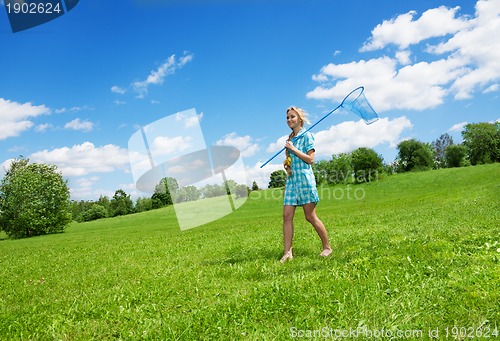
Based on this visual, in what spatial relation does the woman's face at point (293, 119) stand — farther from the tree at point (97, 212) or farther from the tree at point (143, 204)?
the tree at point (97, 212)

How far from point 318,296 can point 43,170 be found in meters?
78.0

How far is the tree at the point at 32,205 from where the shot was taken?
62.2 m

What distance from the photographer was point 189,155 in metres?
14.8

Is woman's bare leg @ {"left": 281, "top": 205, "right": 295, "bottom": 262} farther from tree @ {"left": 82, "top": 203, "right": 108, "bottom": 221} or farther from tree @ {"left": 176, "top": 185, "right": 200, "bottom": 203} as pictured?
tree @ {"left": 82, "top": 203, "right": 108, "bottom": 221}

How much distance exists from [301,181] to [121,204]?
440 feet

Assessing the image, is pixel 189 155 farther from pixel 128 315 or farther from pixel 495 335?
pixel 495 335

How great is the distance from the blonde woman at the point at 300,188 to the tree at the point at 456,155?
435ft

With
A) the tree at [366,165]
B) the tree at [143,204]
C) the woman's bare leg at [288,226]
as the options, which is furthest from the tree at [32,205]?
the woman's bare leg at [288,226]

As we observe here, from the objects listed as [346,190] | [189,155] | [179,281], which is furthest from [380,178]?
[179,281]

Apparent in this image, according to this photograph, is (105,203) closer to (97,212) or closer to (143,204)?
(97,212)

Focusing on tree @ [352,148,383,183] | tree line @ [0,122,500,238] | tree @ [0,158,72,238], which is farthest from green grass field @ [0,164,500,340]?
tree @ [352,148,383,183]

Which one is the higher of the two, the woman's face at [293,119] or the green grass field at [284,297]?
the woman's face at [293,119]

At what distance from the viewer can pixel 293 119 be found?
346 inches

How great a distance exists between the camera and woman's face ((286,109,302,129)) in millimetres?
8797
